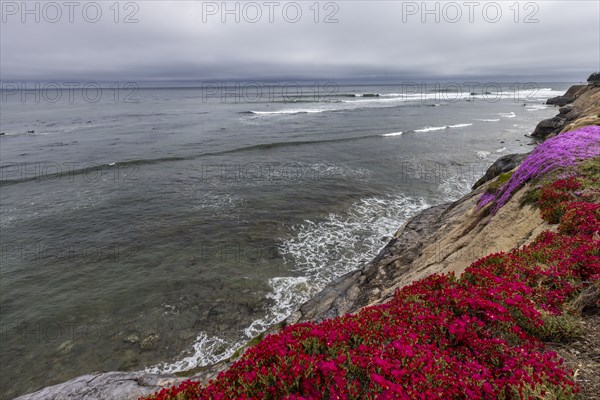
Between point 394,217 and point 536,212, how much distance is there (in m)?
11.3

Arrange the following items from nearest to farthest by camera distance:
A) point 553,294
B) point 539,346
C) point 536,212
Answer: point 539,346
point 553,294
point 536,212

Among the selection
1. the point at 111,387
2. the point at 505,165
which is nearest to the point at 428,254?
the point at 111,387

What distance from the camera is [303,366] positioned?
462cm

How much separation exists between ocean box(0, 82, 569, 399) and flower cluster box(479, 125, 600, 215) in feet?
22.7

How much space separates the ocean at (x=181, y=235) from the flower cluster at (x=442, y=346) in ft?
25.2

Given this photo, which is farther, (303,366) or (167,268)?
(167,268)

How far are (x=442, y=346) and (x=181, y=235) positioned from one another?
58.7ft

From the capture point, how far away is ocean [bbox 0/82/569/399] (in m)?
12.3

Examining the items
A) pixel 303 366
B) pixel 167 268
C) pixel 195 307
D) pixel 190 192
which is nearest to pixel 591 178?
pixel 303 366

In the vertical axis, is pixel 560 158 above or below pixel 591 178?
above

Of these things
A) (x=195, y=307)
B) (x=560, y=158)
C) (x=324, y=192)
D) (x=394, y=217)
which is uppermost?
(x=560, y=158)

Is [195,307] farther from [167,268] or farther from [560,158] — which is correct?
[560,158]
